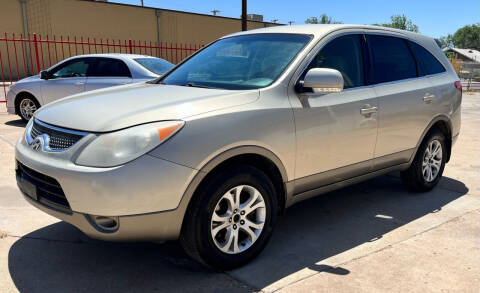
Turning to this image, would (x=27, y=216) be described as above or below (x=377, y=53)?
below

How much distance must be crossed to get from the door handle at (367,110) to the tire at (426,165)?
1160 mm

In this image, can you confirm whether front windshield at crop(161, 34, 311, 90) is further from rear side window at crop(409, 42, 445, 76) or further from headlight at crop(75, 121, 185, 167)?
rear side window at crop(409, 42, 445, 76)

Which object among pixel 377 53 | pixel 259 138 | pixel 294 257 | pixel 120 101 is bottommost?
pixel 294 257

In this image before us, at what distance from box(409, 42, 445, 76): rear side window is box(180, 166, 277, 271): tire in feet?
8.52

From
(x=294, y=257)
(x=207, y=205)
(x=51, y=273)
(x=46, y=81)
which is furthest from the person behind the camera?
(x=46, y=81)

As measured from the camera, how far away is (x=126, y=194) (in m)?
2.41

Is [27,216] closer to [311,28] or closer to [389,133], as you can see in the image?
[311,28]

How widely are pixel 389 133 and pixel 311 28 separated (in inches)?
48.9

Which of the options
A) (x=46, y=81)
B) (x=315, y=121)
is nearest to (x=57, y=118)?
(x=315, y=121)

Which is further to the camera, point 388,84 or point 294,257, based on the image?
point 388,84

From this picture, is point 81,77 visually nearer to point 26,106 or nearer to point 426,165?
point 26,106

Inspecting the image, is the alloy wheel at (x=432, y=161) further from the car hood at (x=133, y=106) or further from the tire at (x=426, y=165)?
the car hood at (x=133, y=106)

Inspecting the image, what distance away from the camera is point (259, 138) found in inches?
114

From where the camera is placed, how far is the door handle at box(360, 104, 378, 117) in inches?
144
